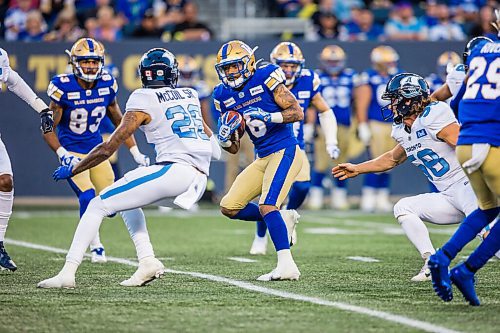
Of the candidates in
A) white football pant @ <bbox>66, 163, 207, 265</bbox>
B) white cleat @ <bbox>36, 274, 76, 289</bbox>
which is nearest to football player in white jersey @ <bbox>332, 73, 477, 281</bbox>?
white football pant @ <bbox>66, 163, 207, 265</bbox>

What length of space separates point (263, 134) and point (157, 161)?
3.54 feet

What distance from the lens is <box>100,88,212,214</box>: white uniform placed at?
6375 millimetres

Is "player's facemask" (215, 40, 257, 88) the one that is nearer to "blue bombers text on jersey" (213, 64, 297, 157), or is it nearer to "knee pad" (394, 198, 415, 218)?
"blue bombers text on jersey" (213, 64, 297, 157)

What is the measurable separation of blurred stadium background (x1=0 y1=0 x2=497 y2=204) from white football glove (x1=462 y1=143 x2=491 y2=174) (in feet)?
29.4

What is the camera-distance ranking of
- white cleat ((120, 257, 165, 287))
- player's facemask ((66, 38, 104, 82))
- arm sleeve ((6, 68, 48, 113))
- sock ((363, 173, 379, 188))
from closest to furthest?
white cleat ((120, 257, 165, 287)) < arm sleeve ((6, 68, 48, 113)) < player's facemask ((66, 38, 104, 82)) < sock ((363, 173, 379, 188))

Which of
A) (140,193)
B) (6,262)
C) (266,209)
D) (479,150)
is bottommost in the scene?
(6,262)

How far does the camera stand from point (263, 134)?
292 inches

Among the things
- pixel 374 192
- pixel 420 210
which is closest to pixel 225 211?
pixel 420 210

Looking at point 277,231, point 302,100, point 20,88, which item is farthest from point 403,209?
point 20,88

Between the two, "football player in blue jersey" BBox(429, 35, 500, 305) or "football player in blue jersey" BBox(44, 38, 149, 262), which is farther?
"football player in blue jersey" BBox(44, 38, 149, 262)

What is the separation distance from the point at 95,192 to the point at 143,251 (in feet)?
6.25

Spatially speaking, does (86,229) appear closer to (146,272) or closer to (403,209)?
(146,272)

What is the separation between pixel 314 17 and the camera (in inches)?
640

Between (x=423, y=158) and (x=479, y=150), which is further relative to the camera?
(x=423, y=158)
